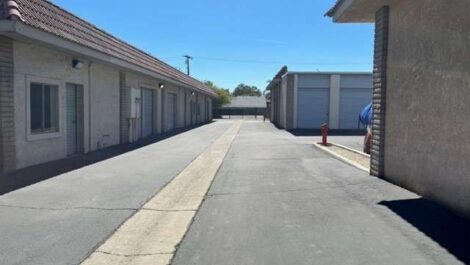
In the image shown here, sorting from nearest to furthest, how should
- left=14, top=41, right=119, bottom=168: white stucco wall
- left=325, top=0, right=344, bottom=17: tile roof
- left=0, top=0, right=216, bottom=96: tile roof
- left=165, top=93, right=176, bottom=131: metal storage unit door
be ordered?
left=0, top=0, right=216, bottom=96: tile roof → left=325, top=0, right=344, bottom=17: tile roof → left=14, top=41, right=119, bottom=168: white stucco wall → left=165, top=93, right=176, bottom=131: metal storage unit door

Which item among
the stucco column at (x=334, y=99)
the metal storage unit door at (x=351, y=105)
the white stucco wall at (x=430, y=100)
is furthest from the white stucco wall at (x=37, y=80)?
the metal storage unit door at (x=351, y=105)

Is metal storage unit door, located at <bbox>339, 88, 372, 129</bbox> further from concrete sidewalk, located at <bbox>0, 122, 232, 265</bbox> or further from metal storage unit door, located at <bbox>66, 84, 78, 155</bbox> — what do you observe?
concrete sidewalk, located at <bbox>0, 122, 232, 265</bbox>

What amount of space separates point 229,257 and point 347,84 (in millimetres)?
31576

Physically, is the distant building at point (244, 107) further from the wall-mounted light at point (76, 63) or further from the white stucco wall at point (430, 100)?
the white stucco wall at point (430, 100)

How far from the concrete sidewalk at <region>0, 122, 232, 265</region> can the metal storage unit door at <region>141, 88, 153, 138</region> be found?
11.8 m

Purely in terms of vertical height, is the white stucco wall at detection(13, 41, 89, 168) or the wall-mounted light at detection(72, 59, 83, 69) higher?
the wall-mounted light at detection(72, 59, 83, 69)

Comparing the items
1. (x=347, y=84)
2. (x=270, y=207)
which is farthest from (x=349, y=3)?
(x=347, y=84)

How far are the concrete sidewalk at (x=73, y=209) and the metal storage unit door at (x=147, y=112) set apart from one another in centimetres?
1176

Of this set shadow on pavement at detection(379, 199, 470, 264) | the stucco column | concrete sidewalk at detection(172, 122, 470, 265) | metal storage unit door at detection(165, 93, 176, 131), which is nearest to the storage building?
concrete sidewalk at detection(172, 122, 470, 265)

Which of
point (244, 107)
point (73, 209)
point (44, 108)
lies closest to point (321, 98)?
point (44, 108)

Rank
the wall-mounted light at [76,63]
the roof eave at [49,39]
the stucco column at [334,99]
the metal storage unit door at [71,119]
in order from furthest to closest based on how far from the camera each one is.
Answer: the stucco column at [334,99] < the metal storage unit door at [71,119] < the wall-mounted light at [76,63] < the roof eave at [49,39]

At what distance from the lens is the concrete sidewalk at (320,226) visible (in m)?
5.36

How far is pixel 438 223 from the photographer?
6.62 meters

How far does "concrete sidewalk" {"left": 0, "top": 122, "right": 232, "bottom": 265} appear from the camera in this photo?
560 centimetres
